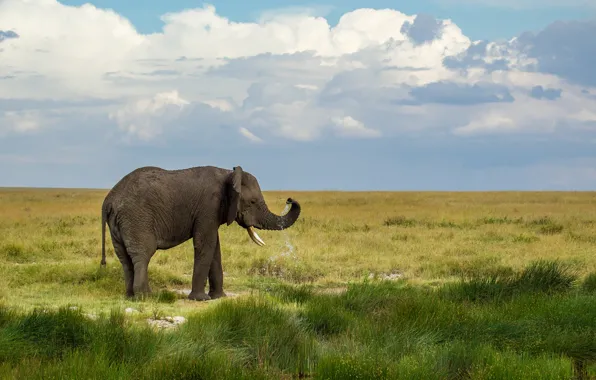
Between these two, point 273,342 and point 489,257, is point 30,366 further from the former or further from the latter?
point 489,257

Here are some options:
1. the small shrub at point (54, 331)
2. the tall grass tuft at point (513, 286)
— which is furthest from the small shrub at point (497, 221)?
the small shrub at point (54, 331)

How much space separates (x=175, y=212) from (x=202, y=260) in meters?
0.91

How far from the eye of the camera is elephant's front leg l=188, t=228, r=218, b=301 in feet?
44.0

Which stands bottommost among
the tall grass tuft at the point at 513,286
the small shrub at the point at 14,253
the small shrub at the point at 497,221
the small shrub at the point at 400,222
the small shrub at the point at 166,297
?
the small shrub at the point at 166,297

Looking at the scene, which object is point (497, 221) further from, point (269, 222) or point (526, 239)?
point (269, 222)

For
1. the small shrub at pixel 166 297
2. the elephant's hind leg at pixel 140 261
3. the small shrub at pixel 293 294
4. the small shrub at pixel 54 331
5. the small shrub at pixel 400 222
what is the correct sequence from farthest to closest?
the small shrub at pixel 400 222
the elephant's hind leg at pixel 140 261
the small shrub at pixel 166 297
the small shrub at pixel 293 294
the small shrub at pixel 54 331

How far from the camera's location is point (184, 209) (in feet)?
44.3

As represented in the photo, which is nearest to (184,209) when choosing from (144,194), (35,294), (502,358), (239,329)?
(144,194)

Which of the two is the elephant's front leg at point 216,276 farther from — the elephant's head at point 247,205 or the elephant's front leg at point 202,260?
the elephant's head at point 247,205

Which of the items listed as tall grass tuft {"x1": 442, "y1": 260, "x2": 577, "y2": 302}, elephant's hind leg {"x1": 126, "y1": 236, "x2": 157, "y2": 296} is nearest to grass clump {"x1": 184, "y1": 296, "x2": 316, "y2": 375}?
elephant's hind leg {"x1": 126, "y1": 236, "x2": 157, "y2": 296}

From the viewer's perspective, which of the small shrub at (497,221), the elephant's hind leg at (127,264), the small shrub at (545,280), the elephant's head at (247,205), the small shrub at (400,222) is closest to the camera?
the elephant's head at (247,205)

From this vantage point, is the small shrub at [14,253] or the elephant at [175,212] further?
the small shrub at [14,253]

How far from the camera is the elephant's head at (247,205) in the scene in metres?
13.4

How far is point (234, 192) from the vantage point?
13289 mm
